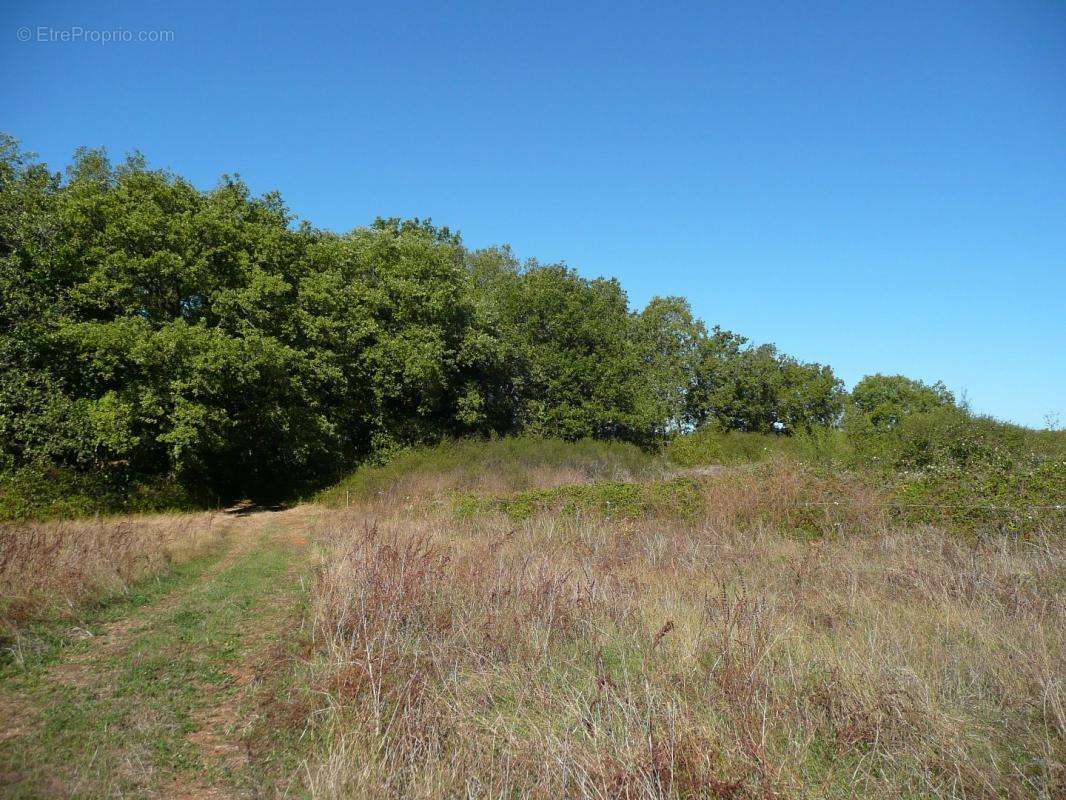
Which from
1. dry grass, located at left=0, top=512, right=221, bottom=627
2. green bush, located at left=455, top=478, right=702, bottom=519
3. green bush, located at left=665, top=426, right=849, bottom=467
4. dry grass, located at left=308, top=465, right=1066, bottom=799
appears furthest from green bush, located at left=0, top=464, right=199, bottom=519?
green bush, located at left=665, top=426, right=849, bottom=467

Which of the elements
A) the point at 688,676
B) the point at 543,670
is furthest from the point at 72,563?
the point at 688,676

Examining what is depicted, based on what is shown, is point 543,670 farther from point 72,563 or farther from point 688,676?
point 72,563

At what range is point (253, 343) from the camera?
16.7 meters

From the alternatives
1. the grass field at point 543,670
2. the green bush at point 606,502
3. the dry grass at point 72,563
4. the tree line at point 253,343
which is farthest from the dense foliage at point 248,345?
the green bush at point 606,502

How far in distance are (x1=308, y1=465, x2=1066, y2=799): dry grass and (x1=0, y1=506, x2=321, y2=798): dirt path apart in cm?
49

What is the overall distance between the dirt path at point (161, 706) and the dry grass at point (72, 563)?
27.4 inches

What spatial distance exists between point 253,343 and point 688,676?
16214mm

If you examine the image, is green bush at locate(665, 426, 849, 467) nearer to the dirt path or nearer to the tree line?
the tree line

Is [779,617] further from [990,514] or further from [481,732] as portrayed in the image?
[990,514]

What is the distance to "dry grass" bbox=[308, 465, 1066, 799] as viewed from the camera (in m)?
3.07

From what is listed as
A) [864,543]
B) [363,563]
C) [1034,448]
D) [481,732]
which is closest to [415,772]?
[481,732]

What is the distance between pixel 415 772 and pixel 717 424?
4297cm

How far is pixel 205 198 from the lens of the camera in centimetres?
1972

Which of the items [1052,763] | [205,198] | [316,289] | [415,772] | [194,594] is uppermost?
[205,198]
